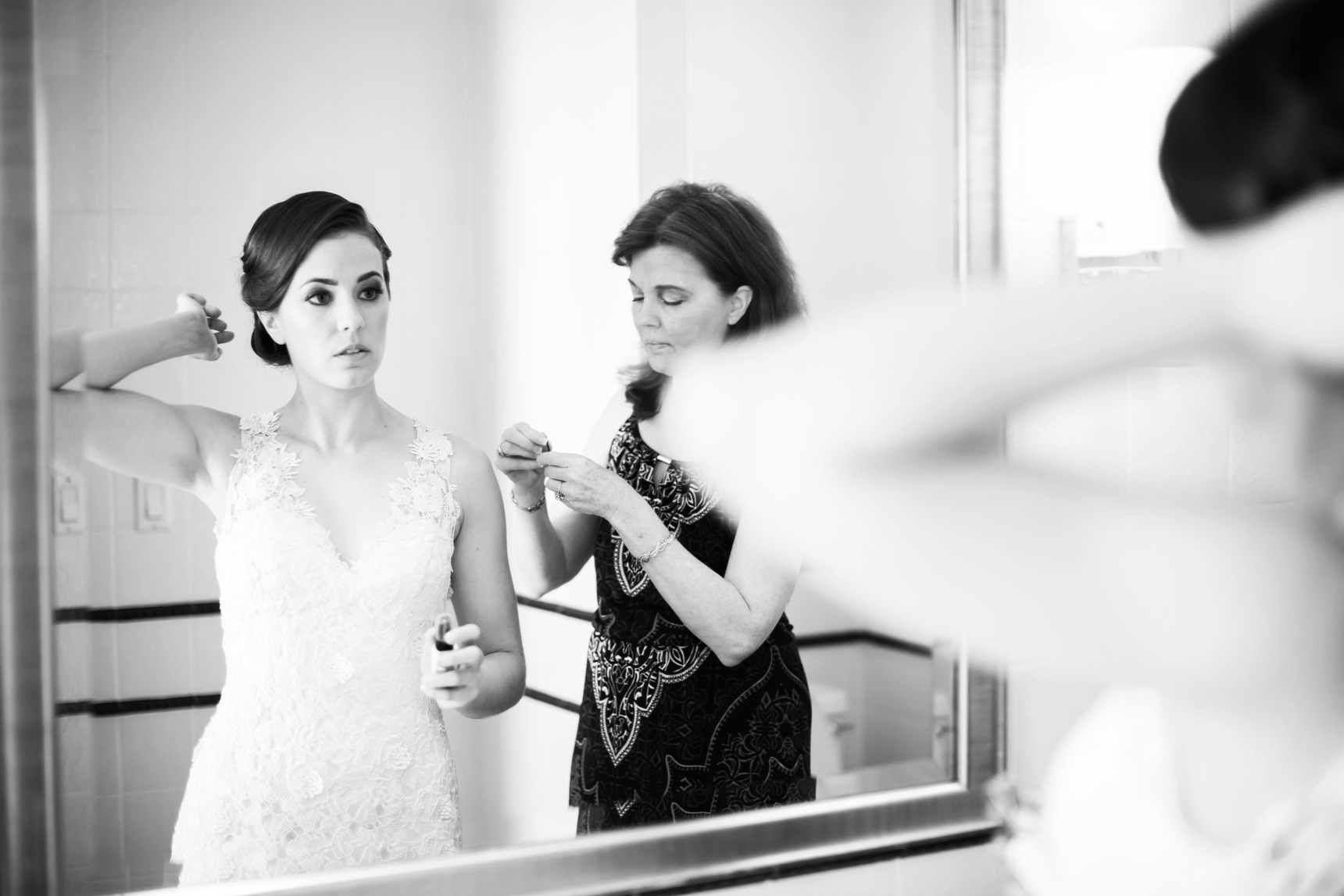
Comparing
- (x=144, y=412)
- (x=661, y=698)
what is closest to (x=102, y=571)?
(x=144, y=412)

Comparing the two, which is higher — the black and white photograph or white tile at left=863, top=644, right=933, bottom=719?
the black and white photograph

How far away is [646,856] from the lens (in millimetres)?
1030

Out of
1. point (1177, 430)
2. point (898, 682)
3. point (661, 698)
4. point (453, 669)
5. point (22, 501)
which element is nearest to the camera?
point (22, 501)

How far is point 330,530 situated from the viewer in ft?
2.95

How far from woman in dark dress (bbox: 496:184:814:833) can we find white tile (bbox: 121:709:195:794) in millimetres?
285

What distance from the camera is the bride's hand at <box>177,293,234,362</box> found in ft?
2.85

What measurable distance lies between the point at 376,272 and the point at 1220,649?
25.9 inches

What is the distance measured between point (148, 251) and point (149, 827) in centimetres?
44

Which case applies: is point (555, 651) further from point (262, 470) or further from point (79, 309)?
point (79, 309)

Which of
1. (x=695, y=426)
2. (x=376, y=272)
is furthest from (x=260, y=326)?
(x=695, y=426)

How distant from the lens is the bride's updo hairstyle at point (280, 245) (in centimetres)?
88

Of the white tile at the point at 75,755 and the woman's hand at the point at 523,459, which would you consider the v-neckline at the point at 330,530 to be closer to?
the woman's hand at the point at 523,459

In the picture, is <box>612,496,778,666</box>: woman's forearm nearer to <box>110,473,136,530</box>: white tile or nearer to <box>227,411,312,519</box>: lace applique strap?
<box>227,411,312,519</box>: lace applique strap

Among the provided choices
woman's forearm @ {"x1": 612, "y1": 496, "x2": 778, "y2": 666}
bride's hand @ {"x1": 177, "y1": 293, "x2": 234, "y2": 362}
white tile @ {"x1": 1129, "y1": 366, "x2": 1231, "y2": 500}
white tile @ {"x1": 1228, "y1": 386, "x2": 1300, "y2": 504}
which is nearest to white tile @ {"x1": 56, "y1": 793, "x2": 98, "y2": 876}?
bride's hand @ {"x1": 177, "y1": 293, "x2": 234, "y2": 362}
